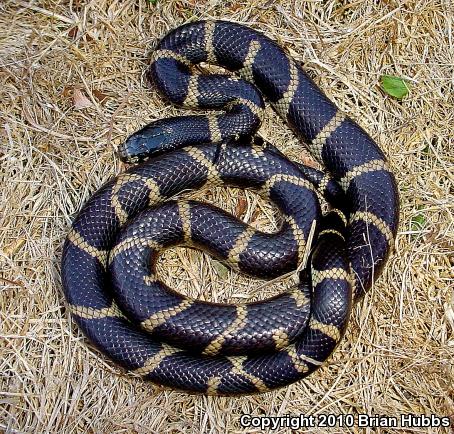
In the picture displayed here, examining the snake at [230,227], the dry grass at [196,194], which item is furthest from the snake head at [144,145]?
the dry grass at [196,194]

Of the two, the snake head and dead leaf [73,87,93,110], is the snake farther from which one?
dead leaf [73,87,93,110]

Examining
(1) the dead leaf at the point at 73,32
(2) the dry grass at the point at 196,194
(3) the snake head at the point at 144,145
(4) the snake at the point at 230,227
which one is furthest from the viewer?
(1) the dead leaf at the point at 73,32

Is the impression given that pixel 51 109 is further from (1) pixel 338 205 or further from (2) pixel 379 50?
(2) pixel 379 50

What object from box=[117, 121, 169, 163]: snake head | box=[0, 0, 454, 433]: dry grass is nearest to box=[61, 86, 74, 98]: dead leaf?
box=[0, 0, 454, 433]: dry grass

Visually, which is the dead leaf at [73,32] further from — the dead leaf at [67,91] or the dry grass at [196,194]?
the dead leaf at [67,91]

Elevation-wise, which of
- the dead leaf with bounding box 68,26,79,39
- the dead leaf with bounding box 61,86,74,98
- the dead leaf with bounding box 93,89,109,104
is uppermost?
the dead leaf with bounding box 68,26,79,39

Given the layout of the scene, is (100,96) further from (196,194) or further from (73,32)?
(196,194)
